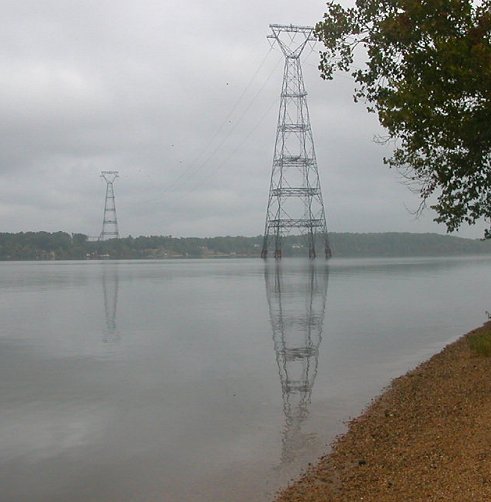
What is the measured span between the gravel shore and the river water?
20.8 inches

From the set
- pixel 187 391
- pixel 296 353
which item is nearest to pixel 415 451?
pixel 187 391

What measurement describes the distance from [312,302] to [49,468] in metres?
28.4

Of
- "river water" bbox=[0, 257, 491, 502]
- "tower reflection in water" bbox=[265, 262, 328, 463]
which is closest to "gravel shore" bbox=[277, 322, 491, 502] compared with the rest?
"river water" bbox=[0, 257, 491, 502]

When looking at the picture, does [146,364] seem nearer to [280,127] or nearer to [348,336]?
[348,336]

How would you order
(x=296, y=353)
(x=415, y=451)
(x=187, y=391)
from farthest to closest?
(x=296, y=353) < (x=187, y=391) < (x=415, y=451)

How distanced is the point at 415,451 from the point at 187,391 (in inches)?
271

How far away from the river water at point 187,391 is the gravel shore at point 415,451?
1.73 feet

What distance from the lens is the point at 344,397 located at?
13.9 m

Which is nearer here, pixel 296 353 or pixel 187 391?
pixel 187 391

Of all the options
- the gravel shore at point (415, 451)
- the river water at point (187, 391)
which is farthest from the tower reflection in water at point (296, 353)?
the gravel shore at point (415, 451)

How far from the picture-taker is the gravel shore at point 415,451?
7414 millimetres

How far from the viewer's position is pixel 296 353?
19656 millimetres

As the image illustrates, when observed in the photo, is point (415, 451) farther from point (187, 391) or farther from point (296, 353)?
point (296, 353)

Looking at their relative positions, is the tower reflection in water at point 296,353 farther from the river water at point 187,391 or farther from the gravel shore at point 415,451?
the gravel shore at point 415,451
